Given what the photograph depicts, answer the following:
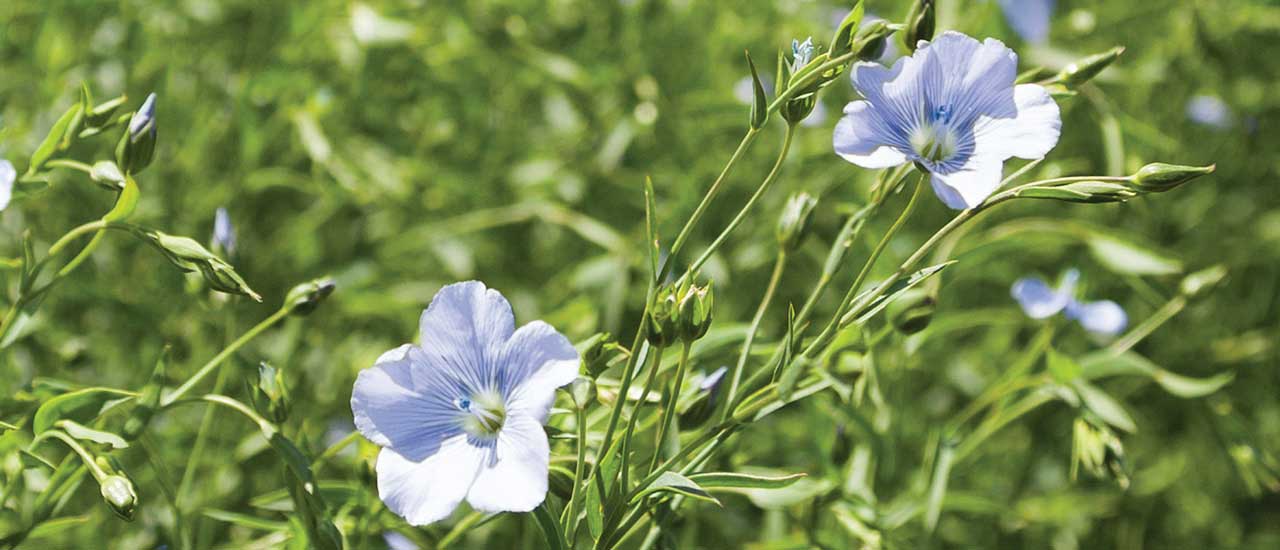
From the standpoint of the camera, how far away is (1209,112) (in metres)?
1.52

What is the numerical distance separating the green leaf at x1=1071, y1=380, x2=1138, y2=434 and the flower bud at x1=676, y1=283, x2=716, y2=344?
16.5 inches

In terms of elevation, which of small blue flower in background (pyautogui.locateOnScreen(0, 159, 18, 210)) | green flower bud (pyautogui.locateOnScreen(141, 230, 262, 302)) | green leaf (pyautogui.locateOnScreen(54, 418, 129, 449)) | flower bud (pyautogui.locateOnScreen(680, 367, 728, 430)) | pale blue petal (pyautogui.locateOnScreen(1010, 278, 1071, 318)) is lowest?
pale blue petal (pyautogui.locateOnScreen(1010, 278, 1071, 318))

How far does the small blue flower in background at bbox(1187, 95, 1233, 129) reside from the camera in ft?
4.92

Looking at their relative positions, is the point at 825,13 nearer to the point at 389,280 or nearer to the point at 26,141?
the point at 389,280

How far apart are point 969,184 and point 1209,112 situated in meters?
1.14

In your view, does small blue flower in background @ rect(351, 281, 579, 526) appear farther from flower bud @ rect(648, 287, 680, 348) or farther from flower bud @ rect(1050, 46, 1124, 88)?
flower bud @ rect(1050, 46, 1124, 88)

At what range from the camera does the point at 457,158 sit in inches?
56.5

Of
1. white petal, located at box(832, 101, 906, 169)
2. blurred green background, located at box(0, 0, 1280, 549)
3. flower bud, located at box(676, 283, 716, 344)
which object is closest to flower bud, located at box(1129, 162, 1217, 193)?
white petal, located at box(832, 101, 906, 169)

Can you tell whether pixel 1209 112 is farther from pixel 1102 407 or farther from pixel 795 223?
pixel 795 223

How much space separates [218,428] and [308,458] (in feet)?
1.74

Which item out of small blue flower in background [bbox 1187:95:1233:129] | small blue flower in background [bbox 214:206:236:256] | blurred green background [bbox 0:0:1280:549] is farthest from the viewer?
small blue flower in background [bbox 1187:95:1233:129]

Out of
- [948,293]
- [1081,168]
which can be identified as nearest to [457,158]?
[948,293]

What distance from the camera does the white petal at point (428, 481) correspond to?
22.6 inches

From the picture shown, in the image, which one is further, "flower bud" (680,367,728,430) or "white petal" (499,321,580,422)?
"flower bud" (680,367,728,430)
